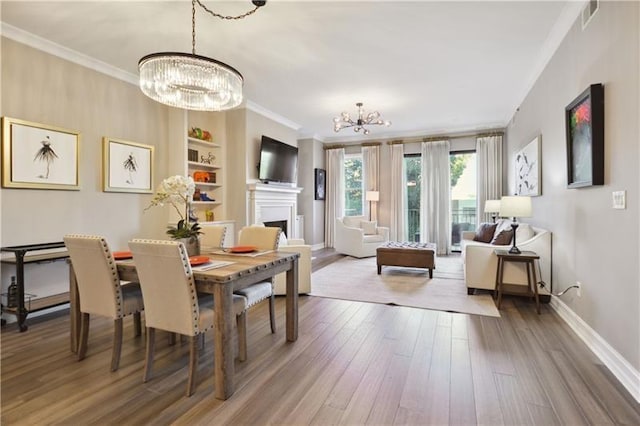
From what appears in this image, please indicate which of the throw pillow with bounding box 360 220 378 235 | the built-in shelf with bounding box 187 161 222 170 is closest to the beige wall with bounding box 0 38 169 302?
the built-in shelf with bounding box 187 161 222 170

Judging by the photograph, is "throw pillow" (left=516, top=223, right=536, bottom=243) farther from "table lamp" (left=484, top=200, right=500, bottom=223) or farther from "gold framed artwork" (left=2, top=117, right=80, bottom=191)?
"gold framed artwork" (left=2, top=117, right=80, bottom=191)

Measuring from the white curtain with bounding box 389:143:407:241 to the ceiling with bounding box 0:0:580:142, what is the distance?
8.61ft

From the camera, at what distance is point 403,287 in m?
4.44

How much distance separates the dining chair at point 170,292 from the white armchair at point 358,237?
4879 millimetres

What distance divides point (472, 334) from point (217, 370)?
7.11 ft

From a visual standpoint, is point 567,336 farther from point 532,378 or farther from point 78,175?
point 78,175

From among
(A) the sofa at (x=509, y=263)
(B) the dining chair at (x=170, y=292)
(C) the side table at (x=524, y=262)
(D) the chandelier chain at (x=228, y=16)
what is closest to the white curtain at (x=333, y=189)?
(A) the sofa at (x=509, y=263)

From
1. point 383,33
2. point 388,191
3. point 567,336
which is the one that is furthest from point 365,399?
point 388,191

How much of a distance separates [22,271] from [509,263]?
197 inches

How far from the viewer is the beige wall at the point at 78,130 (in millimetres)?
3211

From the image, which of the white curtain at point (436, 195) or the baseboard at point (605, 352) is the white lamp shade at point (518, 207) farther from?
the white curtain at point (436, 195)

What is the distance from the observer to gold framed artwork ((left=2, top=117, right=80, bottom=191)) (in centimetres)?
313

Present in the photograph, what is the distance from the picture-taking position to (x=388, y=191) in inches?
314

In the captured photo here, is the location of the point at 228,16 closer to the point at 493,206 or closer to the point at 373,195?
the point at 373,195
